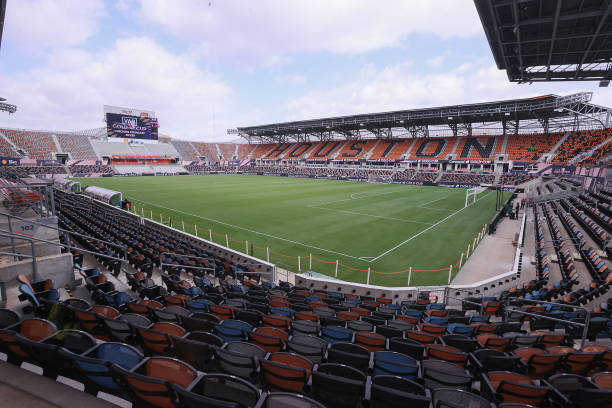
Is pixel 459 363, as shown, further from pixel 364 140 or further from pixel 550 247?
pixel 364 140

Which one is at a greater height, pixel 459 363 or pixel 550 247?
pixel 459 363

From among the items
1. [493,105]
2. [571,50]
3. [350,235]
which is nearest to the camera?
[571,50]

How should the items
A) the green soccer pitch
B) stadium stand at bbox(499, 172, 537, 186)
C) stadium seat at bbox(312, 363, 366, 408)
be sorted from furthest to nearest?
stadium stand at bbox(499, 172, 537, 186), the green soccer pitch, stadium seat at bbox(312, 363, 366, 408)

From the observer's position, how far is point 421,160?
194 ft

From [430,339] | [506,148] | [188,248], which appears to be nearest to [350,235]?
[188,248]

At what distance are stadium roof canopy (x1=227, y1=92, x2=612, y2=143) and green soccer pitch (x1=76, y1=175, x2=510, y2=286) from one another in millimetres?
23799

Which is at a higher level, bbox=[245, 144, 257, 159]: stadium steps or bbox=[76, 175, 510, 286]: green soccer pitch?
bbox=[245, 144, 257, 159]: stadium steps

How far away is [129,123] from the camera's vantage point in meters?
62.6

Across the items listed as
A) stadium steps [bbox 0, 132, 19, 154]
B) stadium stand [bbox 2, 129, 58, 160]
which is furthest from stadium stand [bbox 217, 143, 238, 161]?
stadium steps [bbox 0, 132, 19, 154]

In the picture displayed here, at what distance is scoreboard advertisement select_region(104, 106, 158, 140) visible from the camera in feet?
197

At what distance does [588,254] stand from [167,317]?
50.6 ft

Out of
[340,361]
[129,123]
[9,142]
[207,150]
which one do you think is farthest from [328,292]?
[207,150]

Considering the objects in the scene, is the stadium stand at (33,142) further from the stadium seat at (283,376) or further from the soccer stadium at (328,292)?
the stadium seat at (283,376)

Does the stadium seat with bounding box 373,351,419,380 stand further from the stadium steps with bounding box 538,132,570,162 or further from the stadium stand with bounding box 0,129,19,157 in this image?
the stadium stand with bounding box 0,129,19,157
